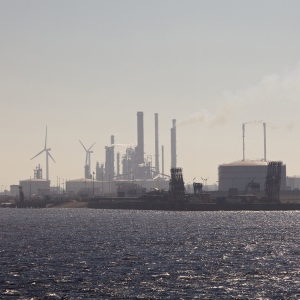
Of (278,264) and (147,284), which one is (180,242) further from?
(147,284)

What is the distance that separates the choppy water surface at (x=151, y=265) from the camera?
234 ft

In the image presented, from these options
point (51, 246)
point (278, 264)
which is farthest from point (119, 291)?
point (51, 246)

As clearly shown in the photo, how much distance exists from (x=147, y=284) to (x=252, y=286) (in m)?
11.0

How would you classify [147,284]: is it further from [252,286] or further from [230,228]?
[230,228]

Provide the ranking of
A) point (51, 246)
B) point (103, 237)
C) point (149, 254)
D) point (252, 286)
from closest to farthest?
1. point (252, 286)
2. point (149, 254)
3. point (51, 246)
4. point (103, 237)

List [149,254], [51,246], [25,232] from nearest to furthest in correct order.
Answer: [149,254]
[51,246]
[25,232]

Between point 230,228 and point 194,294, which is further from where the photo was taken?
point 230,228

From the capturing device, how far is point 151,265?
301 ft

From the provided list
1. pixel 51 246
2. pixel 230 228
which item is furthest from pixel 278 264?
pixel 230 228

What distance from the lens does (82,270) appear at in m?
87.0

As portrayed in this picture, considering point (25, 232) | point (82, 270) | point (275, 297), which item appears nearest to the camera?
point (275, 297)

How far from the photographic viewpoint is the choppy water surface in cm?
7138

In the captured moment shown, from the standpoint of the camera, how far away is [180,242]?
12675 centimetres

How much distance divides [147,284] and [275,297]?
14507 mm
